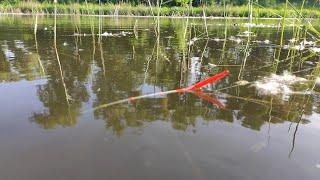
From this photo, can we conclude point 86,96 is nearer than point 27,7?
Yes

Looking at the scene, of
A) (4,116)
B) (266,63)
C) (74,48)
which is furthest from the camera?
(74,48)

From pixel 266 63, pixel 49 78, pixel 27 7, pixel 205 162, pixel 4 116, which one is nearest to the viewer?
pixel 205 162

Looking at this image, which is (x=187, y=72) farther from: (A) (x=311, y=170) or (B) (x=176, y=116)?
(A) (x=311, y=170)

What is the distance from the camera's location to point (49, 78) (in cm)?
692

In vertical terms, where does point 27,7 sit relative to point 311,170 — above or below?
above

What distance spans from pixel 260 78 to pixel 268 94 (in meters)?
1.35

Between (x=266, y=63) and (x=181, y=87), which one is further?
(x=266, y=63)

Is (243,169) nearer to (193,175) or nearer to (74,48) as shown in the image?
(193,175)

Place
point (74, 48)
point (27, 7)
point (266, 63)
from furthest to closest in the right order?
point (27, 7)
point (74, 48)
point (266, 63)

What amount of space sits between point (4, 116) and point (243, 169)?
126 inches

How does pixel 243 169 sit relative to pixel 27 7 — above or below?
below

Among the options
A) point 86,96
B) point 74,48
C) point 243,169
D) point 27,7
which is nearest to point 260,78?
point 86,96

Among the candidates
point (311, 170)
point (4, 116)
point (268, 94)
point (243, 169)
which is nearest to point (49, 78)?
point (4, 116)

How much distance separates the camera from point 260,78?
7.32m
